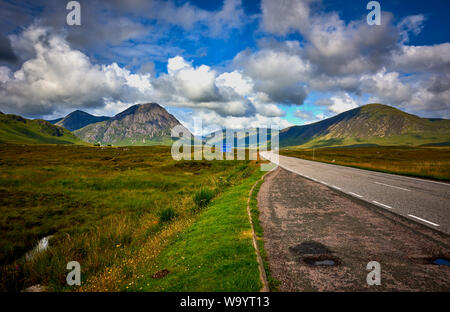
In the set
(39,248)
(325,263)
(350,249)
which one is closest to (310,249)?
(325,263)

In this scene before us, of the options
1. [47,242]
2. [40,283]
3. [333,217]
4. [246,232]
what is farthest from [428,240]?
[47,242]

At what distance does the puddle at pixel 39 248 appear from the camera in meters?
11.6

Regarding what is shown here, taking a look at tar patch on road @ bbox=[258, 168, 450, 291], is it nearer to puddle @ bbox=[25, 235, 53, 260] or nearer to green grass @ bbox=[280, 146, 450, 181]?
puddle @ bbox=[25, 235, 53, 260]

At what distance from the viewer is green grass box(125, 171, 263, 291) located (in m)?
4.64

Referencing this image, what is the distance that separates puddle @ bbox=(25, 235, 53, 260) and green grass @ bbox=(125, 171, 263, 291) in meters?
9.34

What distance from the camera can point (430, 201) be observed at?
36.3 ft

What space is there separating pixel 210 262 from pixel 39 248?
13193mm

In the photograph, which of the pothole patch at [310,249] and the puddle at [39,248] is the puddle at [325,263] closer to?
the pothole patch at [310,249]

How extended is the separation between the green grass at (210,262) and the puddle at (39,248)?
9342 millimetres

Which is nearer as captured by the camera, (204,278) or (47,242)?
(204,278)

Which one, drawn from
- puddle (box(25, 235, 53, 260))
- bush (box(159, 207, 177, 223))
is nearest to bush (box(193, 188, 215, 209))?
bush (box(159, 207, 177, 223))
